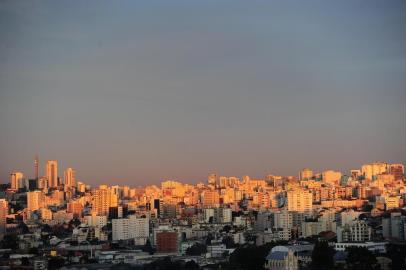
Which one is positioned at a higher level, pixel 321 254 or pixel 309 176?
pixel 309 176

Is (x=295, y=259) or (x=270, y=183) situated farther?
(x=270, y=183)

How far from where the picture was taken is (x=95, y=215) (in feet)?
72.3

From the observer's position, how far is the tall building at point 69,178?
23.8 meters

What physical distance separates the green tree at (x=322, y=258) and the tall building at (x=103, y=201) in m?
12.1

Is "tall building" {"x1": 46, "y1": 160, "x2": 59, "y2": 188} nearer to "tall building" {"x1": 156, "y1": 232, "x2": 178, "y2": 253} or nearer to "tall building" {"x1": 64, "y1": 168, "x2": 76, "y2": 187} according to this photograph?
"tall building" {"x1": 64, "y1": 168, "x2": 76, "y2": 187}

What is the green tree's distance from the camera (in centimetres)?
1143

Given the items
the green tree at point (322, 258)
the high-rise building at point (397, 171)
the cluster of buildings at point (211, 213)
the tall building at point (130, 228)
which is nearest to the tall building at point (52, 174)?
the cluster of buildings at point (211, 213)

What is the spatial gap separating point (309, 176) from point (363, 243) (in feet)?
44.0

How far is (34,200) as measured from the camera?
25.2 metres

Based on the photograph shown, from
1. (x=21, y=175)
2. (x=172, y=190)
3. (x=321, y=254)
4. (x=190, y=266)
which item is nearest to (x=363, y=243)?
(x=321, y=254)

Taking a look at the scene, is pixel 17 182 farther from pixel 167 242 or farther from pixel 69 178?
pixel 167 242

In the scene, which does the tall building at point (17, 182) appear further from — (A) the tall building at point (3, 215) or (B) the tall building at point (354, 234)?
(B) the tall building at point (354, 234)

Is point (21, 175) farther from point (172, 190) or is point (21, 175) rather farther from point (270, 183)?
point (270, 183)

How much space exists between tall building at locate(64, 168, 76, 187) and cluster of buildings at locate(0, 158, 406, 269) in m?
0.03
